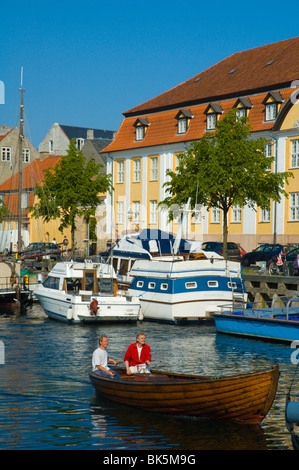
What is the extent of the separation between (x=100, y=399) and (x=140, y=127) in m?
55.6

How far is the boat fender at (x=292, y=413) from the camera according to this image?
14383 millimetres

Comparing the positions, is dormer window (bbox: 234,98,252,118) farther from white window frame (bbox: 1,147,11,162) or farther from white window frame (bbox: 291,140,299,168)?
white window frame (bbox: 1,147,11,162)

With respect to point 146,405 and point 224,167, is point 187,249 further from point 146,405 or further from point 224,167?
point 146,405

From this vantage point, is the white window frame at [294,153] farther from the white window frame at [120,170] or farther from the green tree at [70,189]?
the white window frame at [120,170]

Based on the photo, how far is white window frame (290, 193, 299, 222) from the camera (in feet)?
190

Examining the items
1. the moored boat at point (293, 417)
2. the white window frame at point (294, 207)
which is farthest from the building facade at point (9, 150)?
the moored boat at point (293, 417)

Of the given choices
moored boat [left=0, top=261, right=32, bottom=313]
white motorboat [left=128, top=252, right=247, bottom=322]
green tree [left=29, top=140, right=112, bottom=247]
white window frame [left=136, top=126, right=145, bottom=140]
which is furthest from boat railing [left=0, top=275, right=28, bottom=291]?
white window frame [left=136, top=126, right=145, bottom=140]

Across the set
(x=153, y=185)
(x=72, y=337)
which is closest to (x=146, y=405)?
(x=72, y=337)

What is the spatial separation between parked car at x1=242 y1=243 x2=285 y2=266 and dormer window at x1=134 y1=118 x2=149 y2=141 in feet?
84.9

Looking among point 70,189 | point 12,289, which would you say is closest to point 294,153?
point 70,189

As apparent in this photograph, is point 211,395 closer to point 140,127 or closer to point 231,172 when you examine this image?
point 231,172

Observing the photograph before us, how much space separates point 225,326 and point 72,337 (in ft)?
21.1

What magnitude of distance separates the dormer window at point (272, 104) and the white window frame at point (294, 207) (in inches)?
254

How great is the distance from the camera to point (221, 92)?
65938 millimetres
